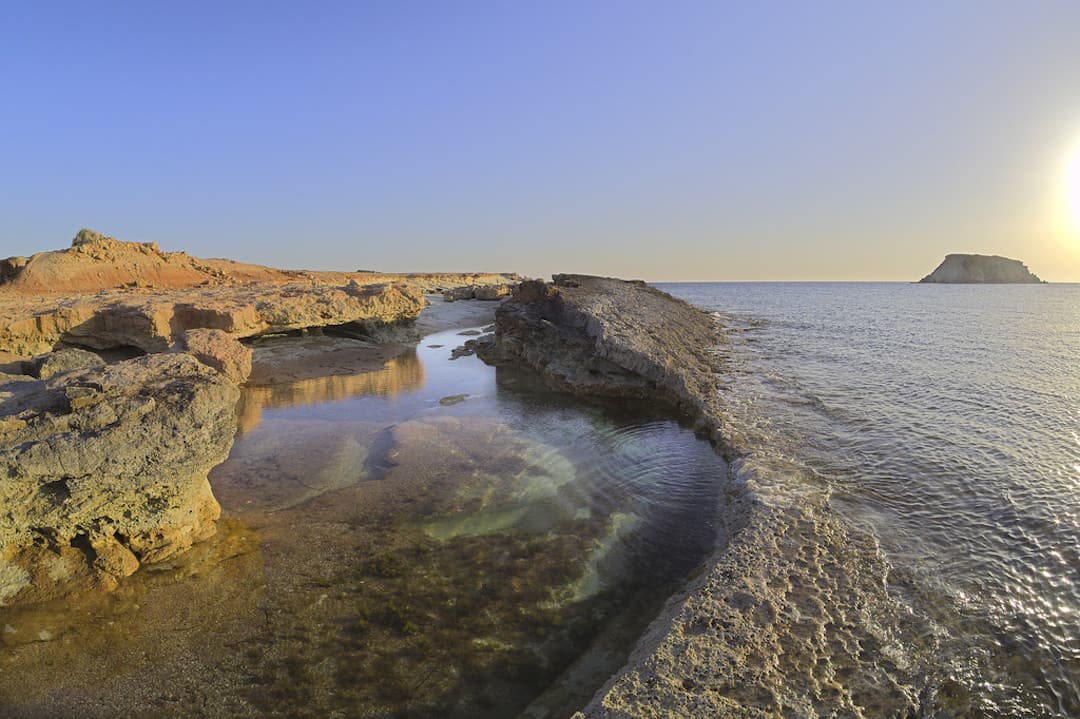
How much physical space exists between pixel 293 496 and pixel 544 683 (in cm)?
428

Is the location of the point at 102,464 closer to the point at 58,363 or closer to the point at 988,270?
the point at 58,363

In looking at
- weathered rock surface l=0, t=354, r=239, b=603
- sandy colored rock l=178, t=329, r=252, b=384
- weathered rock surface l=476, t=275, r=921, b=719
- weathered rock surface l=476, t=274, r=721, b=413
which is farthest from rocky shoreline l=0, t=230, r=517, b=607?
weathered rock surface l=476, t=274, r=721, b=413

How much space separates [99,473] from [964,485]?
987cm

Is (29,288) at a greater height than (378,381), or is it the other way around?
(29,288)

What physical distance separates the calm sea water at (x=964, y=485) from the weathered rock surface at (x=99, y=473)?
6370mm

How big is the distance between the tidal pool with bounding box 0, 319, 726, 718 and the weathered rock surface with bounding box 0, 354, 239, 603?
0.35m

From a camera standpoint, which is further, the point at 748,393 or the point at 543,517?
the point at 748,393

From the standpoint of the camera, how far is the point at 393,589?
170 inches

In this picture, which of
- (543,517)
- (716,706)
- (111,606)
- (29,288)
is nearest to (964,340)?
(543,517)

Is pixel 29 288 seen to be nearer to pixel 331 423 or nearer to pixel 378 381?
pixel 378 381

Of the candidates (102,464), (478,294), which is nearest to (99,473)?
(102,464)

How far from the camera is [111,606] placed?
156 inches

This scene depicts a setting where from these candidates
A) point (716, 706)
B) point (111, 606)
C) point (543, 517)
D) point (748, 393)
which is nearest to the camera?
point (716, 706)

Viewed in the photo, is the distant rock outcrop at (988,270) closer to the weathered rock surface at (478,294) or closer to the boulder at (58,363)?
the weathered rock surface at (478,294)
